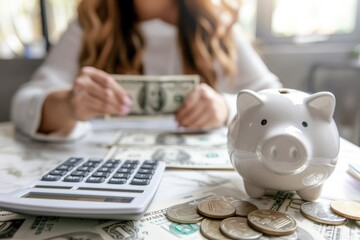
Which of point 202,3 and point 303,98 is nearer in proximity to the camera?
point 303,98

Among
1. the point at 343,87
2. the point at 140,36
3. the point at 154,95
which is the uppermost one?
the point at 140,36

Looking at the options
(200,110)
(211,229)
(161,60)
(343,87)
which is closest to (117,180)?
(211,229)

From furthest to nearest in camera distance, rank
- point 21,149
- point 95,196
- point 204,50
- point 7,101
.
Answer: point 7,101
point 204,50
point 21,149
point 95,196

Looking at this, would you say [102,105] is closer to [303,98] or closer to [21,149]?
[21,149]

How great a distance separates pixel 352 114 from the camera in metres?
1.44

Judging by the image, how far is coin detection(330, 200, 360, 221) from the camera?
0.32 metres

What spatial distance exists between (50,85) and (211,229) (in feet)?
2.18

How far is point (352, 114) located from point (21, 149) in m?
1.33

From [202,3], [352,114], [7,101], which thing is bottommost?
[352,114]

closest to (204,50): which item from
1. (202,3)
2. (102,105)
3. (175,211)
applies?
(202,3)

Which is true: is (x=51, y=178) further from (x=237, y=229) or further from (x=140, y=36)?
(x=140, y=36)

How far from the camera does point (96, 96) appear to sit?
24.2 inches

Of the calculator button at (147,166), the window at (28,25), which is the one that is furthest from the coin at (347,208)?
the window at (28,25)

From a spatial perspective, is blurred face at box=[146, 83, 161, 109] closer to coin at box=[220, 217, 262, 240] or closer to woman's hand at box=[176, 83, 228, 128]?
woman's hand at box=[176, 83, 228, 128]
